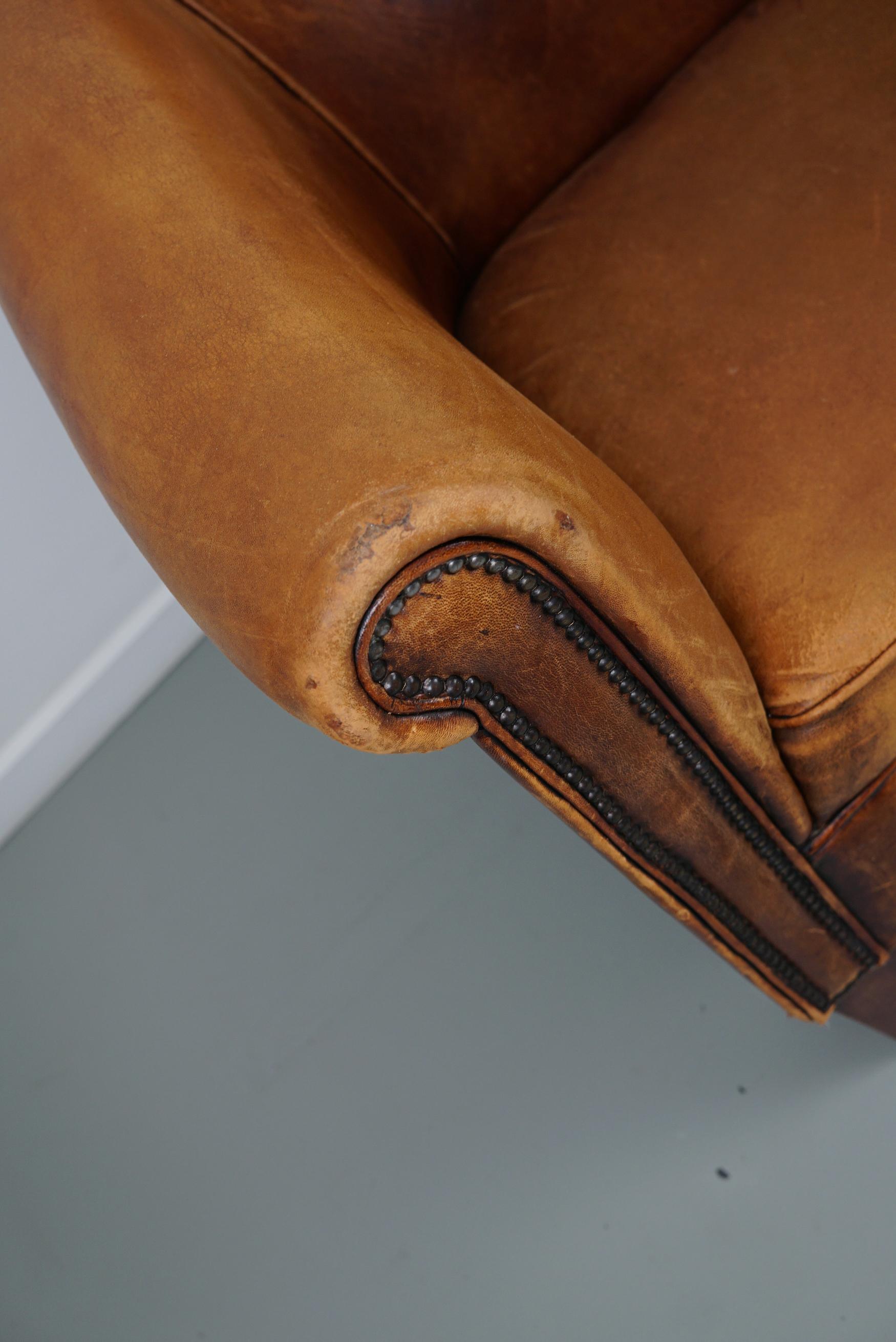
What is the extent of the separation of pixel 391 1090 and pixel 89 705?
0.63 m

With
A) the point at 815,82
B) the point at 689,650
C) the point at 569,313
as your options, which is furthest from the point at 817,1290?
the point at 815,82

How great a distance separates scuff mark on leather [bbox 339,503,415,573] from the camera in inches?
18.7

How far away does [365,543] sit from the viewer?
474 millimetres

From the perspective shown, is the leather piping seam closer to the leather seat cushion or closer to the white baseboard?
the leather seat cushion

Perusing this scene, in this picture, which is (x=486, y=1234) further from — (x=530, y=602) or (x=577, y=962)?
(x=530, y=602)

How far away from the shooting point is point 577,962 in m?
1.05

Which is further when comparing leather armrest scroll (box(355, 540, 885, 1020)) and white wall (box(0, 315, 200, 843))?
white wall (box(0, 315, 200, 843))

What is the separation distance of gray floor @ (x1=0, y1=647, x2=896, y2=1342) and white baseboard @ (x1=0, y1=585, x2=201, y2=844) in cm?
8

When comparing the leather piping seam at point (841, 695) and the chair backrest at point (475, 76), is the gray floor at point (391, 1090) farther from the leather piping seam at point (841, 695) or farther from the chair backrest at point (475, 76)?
the chair backrest at point (475, 76)

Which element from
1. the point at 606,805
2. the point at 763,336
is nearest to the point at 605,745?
the point at 606,805

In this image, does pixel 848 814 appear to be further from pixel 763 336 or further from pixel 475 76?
pixel 475 76

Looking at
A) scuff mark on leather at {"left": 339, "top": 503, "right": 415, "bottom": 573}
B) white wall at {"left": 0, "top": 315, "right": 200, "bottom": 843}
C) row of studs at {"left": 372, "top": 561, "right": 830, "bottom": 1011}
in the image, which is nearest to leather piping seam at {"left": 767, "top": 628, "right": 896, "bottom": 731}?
row of studs at {"left": 372, "top": 561, "right": 830, "bottom": 1011}

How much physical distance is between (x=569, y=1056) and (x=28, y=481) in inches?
33.4

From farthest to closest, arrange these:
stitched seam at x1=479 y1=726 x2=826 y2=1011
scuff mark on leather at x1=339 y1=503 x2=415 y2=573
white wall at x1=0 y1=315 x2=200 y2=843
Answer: white wall at x1=0 y1=315 x2=200 y2=843 → stitched seam at x1=479 y1=726 x2=826 y2=1011 → scuff mark on leather at x1=339 y1=503 x2=415 y2=573
